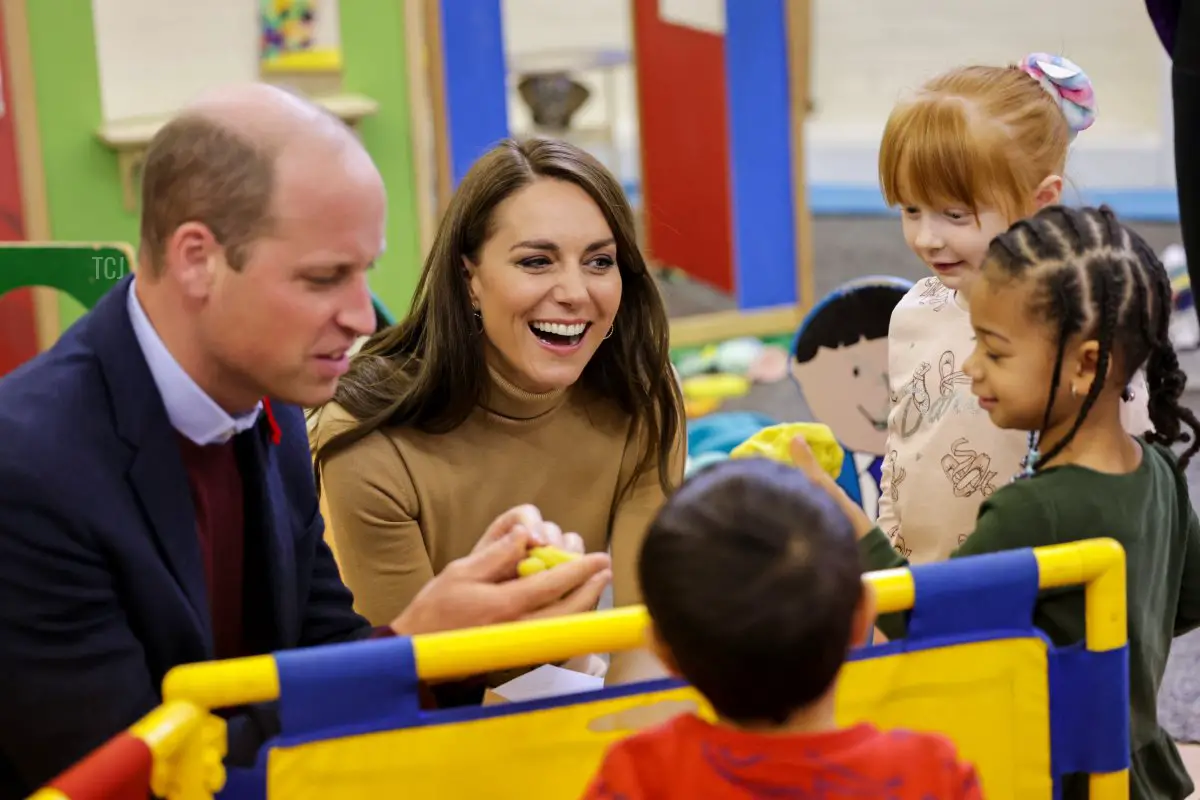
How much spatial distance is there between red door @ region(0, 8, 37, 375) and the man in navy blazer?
9.60 feet

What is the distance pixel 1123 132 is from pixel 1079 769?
21.5ft

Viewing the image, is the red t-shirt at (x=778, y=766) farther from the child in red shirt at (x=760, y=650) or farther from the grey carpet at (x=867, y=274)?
Answer: the grey carpet at (x=867, y=274)

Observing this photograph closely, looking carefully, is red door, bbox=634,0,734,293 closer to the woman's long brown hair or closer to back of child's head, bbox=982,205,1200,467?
the woman's long brown hair

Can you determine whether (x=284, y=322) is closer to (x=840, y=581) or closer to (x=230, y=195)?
(x=230, y=195)

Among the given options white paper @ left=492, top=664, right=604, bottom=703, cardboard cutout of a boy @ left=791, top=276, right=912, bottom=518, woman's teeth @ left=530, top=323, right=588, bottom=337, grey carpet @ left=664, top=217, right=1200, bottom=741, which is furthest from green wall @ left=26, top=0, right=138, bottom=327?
white paper @ left=492, top=664, right=604, bottom=703

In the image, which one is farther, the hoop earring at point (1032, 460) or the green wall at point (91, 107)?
the green wall at point (91, 107)

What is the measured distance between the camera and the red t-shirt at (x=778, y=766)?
117 cm

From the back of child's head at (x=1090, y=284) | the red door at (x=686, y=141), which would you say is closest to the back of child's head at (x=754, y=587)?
the back of child's head at (x=1090, y=284)

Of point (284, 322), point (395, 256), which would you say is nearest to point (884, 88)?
point (395, 256)

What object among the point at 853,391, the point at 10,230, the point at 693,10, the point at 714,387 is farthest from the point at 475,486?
the point at 693,10

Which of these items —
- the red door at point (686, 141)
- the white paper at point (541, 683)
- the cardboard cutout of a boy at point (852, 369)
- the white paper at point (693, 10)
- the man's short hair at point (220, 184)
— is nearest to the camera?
the man's short hair at point (220, 184)

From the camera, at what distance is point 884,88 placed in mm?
8062

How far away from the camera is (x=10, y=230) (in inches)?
166

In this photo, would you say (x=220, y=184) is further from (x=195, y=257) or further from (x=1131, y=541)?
(x=1131, y=541)
